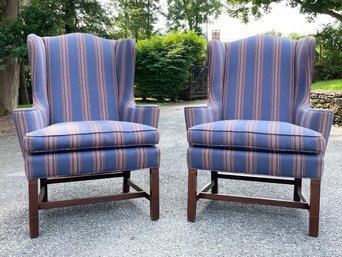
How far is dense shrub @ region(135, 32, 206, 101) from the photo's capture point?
9.38 meters

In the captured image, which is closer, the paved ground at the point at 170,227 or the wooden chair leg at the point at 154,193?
the paved ground at the point at 170,227

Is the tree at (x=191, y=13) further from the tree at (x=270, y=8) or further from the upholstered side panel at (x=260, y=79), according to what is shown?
the upholstered side panel at (x=260, y=79)

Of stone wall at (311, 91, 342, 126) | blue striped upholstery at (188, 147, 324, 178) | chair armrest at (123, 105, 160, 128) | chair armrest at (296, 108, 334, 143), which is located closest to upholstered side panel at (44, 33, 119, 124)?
chair armrest at (123, 105, 160, 128)

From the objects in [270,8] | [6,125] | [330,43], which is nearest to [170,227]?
[330,43]

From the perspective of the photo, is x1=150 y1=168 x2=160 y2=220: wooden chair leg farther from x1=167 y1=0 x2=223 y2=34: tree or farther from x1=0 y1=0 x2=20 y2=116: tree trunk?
x1=167 y1=0 x2=223 y2=34: tree

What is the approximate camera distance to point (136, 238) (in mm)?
1743

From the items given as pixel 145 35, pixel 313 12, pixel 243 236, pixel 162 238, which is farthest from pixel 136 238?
pixel 145 35

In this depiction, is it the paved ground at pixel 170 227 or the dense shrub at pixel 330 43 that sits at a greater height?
the dense shrub at pixel 330 43

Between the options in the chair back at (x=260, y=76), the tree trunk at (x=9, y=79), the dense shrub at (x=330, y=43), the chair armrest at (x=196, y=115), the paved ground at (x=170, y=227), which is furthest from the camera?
the tree trunk at (x=9, y=79)

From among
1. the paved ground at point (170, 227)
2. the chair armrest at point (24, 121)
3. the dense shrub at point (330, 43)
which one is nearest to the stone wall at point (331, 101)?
the dense shrub at point (330, 43)

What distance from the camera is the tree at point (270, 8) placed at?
16.1 ft

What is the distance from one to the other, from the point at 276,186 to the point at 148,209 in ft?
3.42

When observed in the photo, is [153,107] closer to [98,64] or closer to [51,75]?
[98,64]

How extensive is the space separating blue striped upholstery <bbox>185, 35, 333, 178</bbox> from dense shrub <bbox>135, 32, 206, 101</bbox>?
6958 millimetres
